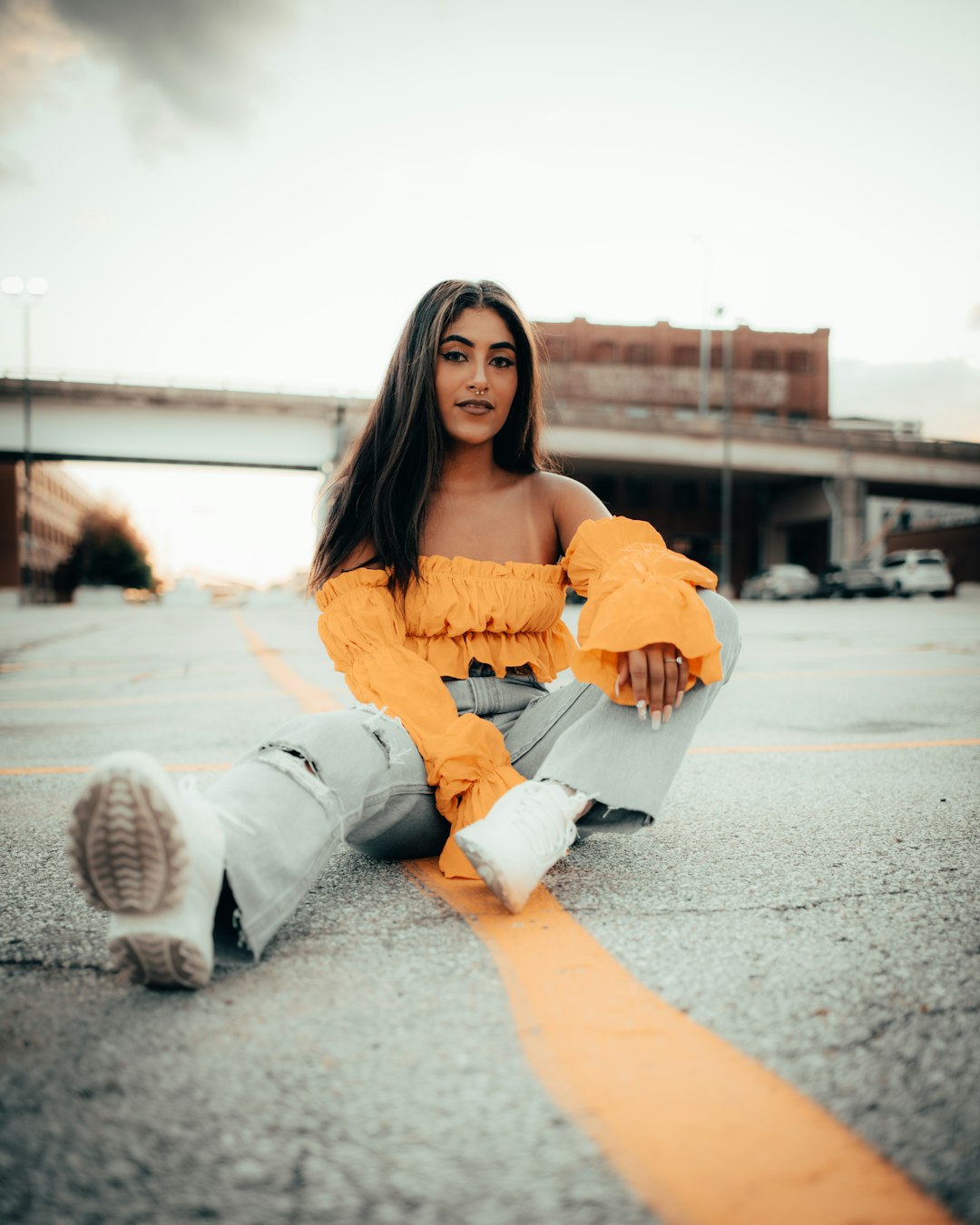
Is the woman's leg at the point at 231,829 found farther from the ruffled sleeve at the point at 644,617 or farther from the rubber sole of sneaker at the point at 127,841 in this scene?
the ruffled sleeve at the point at 644,617

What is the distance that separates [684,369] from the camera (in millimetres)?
53125

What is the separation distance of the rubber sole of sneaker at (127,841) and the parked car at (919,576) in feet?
98.8

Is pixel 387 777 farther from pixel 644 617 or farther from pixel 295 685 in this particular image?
pixel 295 685

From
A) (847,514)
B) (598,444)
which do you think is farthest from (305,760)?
(847,514)

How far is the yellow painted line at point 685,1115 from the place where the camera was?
2.84 ft

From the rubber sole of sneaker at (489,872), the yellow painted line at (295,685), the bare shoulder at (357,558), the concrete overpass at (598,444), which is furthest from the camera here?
the concrete overpass at (598,444)

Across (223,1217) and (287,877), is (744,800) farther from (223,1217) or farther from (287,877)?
(223,1217)

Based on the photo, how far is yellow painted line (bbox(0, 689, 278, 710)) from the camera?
5391 millimetres

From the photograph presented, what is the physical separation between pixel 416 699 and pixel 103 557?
64.3 meters

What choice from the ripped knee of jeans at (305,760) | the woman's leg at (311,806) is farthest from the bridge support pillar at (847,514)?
the ripped knee of jeans at (305,760)

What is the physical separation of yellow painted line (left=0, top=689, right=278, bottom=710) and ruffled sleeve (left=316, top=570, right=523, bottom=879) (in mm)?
3493

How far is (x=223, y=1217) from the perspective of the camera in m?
0.86

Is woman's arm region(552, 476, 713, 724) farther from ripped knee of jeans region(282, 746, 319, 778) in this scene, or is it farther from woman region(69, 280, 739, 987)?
→ ripped knee of jeans region(282, 746, 319, 778)

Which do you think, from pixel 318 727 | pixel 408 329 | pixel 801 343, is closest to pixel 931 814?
pixel 318 727
